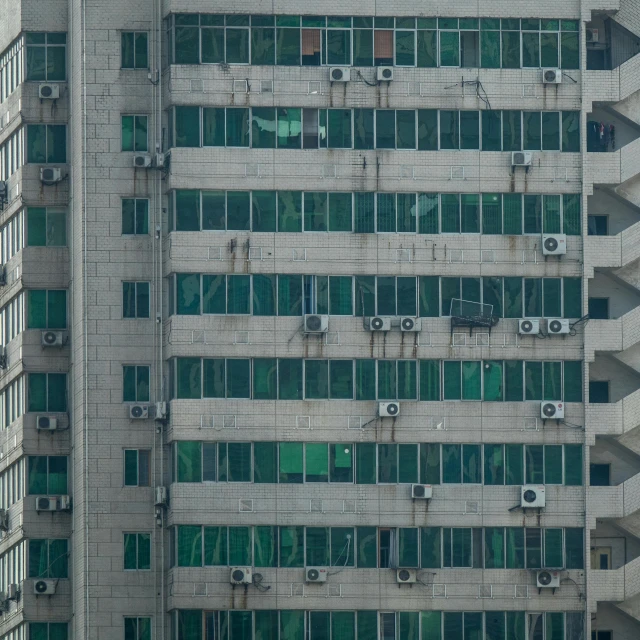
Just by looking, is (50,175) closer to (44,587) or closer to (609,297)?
(44,587)

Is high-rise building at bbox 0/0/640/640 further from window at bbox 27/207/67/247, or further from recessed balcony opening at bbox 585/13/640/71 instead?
recessed balcony opening at bbox 585/13/640/71

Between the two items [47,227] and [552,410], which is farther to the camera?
[47,227]

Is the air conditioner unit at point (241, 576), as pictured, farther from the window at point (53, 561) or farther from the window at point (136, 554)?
the window at point (53, 561)

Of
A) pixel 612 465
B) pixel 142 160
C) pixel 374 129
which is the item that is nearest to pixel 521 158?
pixel 374 129

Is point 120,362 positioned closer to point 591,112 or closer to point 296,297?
point 296,297

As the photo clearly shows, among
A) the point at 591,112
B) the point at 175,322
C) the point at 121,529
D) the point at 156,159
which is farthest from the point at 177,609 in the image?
the point at 591,112
